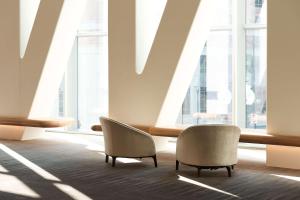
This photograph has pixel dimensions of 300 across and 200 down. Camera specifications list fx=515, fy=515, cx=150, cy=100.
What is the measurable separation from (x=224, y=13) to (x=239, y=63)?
3.64 feet

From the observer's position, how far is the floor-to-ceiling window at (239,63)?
1051cm

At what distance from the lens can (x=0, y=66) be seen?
Result: 36.6 ft

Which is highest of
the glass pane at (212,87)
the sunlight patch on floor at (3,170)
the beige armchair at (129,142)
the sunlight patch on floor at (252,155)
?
the glass pane at (212,87)

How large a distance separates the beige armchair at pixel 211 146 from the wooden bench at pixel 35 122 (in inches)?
150

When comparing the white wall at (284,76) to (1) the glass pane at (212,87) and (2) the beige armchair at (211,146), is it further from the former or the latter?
(1) the glass pane at (212,87)

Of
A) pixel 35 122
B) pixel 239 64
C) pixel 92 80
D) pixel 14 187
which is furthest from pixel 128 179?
pixel 92 80

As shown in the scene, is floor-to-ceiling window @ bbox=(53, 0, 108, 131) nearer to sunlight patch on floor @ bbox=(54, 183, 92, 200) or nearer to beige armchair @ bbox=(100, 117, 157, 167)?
beige armchair @ bbox=(100, 117, 157, 167)

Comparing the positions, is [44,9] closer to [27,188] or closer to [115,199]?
[27,188]

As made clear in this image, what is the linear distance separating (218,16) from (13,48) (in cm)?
438

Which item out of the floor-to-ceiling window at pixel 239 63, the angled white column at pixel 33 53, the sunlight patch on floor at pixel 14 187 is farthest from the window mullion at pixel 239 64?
the sunlight patch on floor at pixel 14 187

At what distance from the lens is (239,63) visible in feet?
34.8

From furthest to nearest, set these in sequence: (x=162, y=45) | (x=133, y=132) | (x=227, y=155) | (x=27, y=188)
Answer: (x=162, y=45)
(x=133, y=132)
(x=227, y=155)
(x=27, y=188)

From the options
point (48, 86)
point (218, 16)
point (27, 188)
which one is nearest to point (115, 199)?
point (27, 188)

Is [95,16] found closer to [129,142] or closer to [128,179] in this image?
[129,142]
